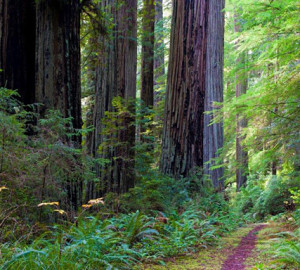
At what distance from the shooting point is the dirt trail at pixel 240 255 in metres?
3.80

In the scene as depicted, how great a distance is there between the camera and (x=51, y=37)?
586 cm

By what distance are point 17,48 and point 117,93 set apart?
456 centimetres

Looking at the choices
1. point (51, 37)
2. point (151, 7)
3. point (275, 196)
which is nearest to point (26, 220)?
point (51, 37)

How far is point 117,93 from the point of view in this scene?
10.6 metres

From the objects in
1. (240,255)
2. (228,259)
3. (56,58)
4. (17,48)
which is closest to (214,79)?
(56,58)

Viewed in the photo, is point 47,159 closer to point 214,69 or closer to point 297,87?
point 297,87

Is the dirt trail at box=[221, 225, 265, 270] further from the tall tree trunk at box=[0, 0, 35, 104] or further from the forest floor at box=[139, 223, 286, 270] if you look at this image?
the tall tree trunk at box=[0, 0, 35, 104]

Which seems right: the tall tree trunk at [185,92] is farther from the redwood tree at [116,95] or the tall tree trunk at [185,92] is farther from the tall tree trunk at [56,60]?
the tall tree trunk at [56,60]

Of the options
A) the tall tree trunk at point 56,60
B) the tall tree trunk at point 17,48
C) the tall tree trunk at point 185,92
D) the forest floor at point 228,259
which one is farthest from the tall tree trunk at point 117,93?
the forest floor at point 228,259

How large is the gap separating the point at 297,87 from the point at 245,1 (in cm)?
242

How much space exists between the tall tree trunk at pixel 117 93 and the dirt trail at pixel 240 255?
3.90 meters

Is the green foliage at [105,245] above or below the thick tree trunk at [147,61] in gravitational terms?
below

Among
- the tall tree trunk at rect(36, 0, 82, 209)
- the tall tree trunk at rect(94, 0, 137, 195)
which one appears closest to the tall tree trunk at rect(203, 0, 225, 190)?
the tall tree trunk at rect(94, 0, 137, 195)

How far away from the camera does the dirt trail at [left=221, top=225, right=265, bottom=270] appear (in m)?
3.80
